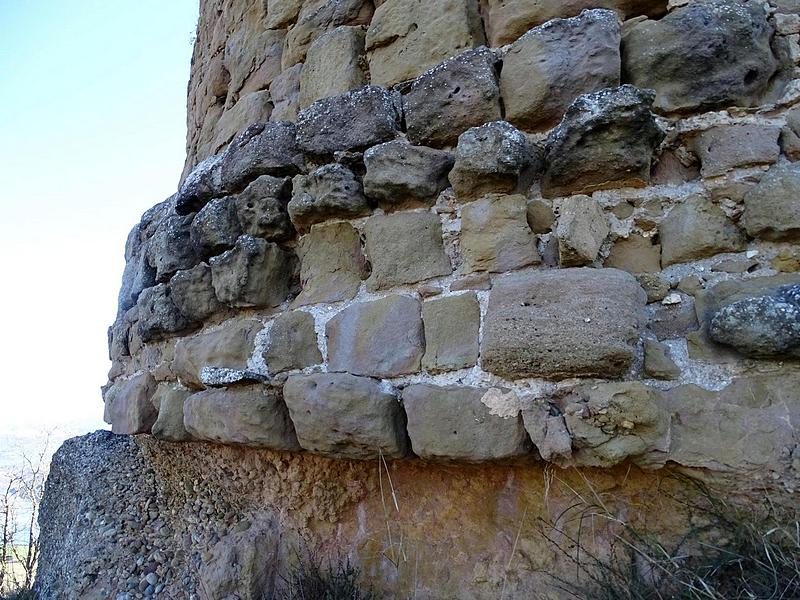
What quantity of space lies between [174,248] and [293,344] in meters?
0.76

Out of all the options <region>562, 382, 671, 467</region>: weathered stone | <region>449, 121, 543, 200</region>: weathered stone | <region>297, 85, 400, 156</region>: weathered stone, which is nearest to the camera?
<region>562, 382, 671, 467</region>: weathered stone

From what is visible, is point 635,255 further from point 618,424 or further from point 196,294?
point 196,294

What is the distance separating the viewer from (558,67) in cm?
153

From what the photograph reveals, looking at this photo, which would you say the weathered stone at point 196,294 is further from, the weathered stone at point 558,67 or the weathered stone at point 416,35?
the weathered stone at point 558,67

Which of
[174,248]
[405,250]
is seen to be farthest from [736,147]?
[174,248]

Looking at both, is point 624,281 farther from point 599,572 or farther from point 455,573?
point 455,573

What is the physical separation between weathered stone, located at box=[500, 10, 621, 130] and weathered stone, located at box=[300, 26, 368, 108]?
0.52 m

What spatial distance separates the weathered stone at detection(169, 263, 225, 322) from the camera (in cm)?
200

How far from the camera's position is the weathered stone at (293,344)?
165 centimetres

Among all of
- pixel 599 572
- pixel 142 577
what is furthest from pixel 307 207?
pixel 142 577

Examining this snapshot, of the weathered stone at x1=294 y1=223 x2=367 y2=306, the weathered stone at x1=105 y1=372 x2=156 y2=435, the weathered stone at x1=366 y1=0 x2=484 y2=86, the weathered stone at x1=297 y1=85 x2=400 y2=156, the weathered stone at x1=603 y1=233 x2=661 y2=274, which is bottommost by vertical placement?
the weathered stone at x1=105 y1=372 x2=156 y2=435

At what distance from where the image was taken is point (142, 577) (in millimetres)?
2037

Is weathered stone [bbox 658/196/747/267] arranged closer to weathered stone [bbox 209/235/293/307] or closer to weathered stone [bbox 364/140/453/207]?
weathered stone [bbox 364/140/453/207]

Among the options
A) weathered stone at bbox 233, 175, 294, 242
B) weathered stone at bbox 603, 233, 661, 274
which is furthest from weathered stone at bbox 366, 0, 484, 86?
weathered stone at bbox 603, 233, 661, 274
